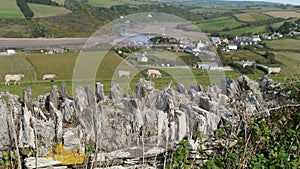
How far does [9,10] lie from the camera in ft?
344

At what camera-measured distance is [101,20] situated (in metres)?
120

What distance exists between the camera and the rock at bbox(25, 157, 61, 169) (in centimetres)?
423

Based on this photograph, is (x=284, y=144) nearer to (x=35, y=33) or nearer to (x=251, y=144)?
(x=251, y=144)

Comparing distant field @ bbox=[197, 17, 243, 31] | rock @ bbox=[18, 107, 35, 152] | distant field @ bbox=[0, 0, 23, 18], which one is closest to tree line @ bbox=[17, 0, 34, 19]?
distant field @ bbox=[0, 0, 23, 18]

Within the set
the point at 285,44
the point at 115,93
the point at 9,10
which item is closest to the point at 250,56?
the point at 285,44

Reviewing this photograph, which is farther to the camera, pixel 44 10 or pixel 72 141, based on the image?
pixel 44 10

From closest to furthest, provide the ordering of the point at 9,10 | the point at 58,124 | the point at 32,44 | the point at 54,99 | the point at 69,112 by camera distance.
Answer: the point at 58,124, the point at 69,112, the point at 54,99, the point at 32,44, the point at 9,10

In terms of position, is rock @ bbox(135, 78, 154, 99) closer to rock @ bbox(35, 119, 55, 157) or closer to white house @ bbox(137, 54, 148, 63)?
rock @ bbox(35, 119, 55, 157)

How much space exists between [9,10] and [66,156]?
111013mm

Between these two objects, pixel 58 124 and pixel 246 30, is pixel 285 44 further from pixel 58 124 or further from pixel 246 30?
pixel 58 124

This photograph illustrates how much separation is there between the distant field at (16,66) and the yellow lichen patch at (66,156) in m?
35.3

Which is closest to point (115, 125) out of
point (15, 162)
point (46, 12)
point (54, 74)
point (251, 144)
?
point (15, 162)

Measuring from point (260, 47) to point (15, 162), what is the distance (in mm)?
64043

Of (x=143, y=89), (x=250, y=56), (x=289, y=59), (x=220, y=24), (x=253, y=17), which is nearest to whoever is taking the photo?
(x=143, y=89)
